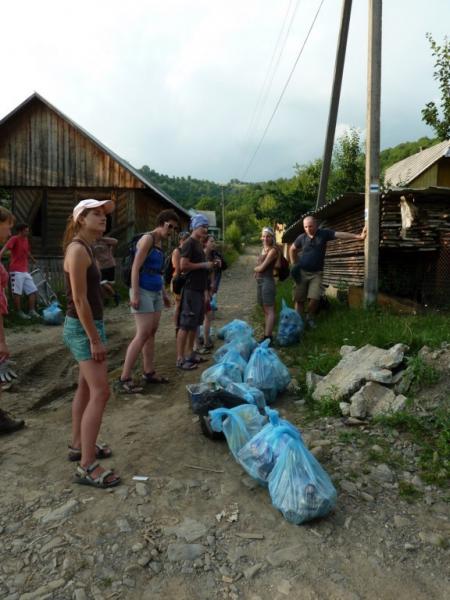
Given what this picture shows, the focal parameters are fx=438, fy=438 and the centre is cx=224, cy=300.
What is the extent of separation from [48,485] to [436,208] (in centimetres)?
694

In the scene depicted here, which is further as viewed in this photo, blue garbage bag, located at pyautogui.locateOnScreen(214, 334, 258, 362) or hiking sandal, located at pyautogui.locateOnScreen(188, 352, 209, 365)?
hiking sandal, located at pyautogui.locateOnScreen(188, 352, 209, 365)

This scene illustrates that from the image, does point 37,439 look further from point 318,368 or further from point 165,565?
point 318,368

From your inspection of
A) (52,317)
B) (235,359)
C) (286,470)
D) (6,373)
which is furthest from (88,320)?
(52,317)

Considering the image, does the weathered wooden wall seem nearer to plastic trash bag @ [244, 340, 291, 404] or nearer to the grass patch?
plastic trash bag @ [244, 340, 291, 404]

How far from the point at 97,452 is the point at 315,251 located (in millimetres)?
4325

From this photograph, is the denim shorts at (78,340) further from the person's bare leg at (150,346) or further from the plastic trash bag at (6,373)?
the plastic trash bag at (6,373)

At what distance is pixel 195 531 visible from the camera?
7.65 ft

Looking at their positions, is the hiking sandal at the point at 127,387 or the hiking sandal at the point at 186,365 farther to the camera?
the hiking sandal at the point at 186,365

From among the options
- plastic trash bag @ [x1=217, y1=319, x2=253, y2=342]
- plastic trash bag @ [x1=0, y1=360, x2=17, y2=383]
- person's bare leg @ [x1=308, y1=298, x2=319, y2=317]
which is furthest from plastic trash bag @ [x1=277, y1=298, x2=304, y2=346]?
plastic trash bag @ [x1=0, y1=360, x2=17, y2=383]

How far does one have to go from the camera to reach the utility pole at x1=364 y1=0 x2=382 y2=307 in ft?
21.0

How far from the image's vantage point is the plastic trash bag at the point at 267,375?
13.4 feet

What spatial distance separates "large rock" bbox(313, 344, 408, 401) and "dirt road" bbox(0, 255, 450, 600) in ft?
1.48

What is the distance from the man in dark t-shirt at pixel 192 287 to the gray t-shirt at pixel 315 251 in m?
1.90

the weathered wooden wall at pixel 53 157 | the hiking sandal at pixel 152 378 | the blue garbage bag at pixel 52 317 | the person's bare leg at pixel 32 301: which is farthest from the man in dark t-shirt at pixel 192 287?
the weathered wooden wall at pixel 53 157
